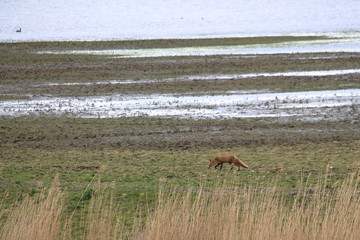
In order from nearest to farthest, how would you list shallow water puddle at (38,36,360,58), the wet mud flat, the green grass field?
1. the green grass field
2. the wet mud flat
3. shallow water puddle at (38,36,360,58)

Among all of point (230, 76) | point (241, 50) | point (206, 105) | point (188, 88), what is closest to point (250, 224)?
point (206, 105)

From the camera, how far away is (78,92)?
997 inches

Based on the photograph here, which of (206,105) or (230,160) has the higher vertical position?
(230,160)

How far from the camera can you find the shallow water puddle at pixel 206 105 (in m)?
20.0

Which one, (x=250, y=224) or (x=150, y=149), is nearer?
(x=250, y=224)

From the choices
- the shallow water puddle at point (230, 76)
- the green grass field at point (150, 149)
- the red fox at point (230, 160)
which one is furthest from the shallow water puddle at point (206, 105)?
the red fox at point (230, 160)

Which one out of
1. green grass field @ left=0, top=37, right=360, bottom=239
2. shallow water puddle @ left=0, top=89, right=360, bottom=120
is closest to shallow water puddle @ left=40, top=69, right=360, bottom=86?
green grass field @ left=0, top=37, right=360, bottom=239

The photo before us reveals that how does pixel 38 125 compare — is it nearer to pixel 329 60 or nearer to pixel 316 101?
pixel 316 101

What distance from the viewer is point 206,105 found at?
71.2ft

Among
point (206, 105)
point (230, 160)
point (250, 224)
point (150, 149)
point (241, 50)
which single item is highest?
point (250, 224)

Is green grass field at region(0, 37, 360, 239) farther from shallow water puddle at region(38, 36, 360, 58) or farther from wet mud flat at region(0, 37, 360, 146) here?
shallow water puddle at region(38, 36, 360, 58)

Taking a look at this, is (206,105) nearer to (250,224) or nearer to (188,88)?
(188,88)

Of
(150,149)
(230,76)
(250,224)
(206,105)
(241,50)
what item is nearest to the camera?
(250,224)

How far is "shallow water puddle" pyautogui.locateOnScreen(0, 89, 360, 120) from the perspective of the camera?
20.0m
